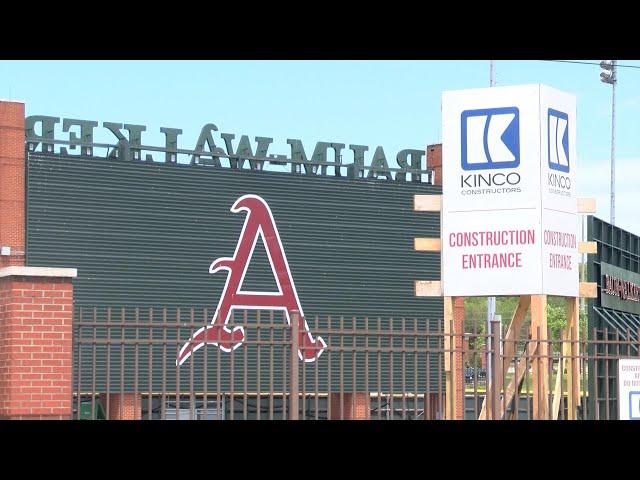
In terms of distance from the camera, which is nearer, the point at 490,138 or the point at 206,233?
the point at 490,138

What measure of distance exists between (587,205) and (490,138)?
6.46ft

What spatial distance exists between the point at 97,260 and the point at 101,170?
227 cm

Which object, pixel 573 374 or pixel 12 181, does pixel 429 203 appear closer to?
pixel 573 374

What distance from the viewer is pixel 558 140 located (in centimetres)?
1596

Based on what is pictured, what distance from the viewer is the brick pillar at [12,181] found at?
31.5m

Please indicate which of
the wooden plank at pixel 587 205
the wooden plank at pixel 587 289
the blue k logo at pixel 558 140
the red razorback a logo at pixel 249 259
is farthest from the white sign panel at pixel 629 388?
the red razorback a logo at pixel 249 259

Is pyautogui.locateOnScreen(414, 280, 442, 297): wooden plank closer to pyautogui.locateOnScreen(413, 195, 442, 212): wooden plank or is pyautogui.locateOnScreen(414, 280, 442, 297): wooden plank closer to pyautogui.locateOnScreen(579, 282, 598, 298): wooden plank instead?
pyautogui.locateOnScreen(413, 195, 442, 212): wooden plank

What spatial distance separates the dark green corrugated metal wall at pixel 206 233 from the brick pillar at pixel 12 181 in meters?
0.26

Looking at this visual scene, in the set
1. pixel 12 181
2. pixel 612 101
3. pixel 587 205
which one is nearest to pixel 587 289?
pixel 587 205

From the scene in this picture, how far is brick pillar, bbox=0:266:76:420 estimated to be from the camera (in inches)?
452

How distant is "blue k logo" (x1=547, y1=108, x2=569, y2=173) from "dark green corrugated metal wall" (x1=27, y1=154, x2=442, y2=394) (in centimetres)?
1867

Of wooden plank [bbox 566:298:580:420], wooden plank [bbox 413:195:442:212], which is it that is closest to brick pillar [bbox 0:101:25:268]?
wooden plank [bbox 413:195:442:212]
